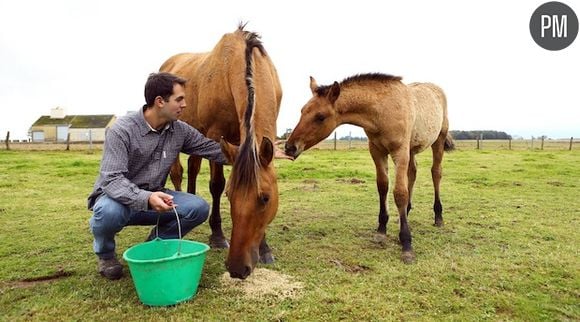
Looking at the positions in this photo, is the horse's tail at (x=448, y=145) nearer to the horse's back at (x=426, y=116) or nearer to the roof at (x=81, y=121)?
the horse's back at (x=426, y=116)

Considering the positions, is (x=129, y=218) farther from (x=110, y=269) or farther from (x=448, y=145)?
(x=448, y=145)

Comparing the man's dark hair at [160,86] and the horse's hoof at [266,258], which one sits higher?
the man's dark hair at [160,86]

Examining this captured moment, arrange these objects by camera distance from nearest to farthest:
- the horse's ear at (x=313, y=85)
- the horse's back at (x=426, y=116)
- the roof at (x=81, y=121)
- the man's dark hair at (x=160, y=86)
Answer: the man's dark hair at (x=160, y=86) < the horse's ear at (x=313, y=85) < the horse's back at (x=426, y=116) < the roof at (x=81, y=121)

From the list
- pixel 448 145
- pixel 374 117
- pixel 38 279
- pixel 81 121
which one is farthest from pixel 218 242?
pixel 81 121

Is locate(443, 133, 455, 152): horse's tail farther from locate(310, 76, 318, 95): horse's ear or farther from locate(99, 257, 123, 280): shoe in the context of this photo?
locate(99, 257, 123, 280): shoe

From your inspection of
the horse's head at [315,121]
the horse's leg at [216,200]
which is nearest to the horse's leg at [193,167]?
the horse's leg at [216,200]

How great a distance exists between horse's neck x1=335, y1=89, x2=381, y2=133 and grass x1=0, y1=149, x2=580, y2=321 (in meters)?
1.42

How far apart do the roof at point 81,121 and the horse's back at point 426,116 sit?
44.0 m

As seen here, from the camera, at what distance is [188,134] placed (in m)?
3.72

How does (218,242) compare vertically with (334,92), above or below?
below

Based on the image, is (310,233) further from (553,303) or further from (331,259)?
(553,303)

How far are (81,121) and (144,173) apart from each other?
47.6 m

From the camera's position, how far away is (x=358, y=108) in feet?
15.7

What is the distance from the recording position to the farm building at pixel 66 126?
4362cm
